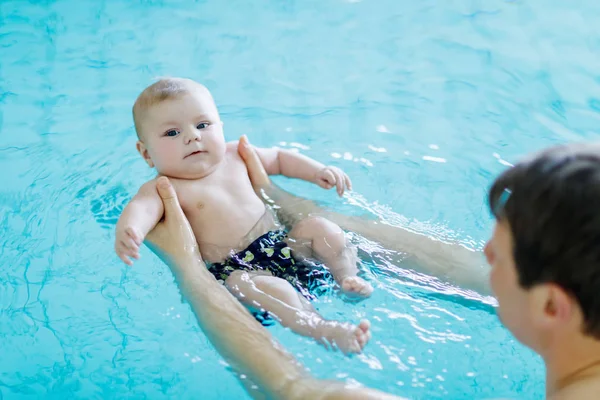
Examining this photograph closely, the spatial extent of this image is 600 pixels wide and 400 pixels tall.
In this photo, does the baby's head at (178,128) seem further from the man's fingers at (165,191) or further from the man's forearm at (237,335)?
the man's forearm at (237,335)

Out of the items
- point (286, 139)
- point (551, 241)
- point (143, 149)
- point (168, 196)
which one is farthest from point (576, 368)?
point (286, 139)

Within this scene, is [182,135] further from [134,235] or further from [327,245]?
[327,245]

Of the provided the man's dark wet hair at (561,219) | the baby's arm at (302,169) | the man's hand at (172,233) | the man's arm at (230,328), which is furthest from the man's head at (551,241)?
the baby's arm at (302,169)

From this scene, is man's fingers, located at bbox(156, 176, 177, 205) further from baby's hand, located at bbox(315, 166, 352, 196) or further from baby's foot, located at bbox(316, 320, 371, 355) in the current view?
baby's foot, located at bbox(316, 320, 371, 355)

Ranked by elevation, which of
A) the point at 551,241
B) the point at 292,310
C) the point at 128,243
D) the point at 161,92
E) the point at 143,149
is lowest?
the point at 292,310

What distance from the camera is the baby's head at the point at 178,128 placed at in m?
2.41

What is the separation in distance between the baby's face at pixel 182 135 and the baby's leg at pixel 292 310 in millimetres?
458

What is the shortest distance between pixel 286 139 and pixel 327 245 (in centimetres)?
110

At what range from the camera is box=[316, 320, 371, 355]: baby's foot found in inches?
73.6

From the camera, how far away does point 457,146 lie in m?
3.18

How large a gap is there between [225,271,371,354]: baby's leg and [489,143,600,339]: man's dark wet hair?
2.29 ft

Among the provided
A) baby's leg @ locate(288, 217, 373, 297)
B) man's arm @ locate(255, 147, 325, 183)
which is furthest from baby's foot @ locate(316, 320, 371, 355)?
man's arm @ locate(255, 147, 325, 183)

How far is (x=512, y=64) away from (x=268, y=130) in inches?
55.3

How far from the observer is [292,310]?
2.01 m
